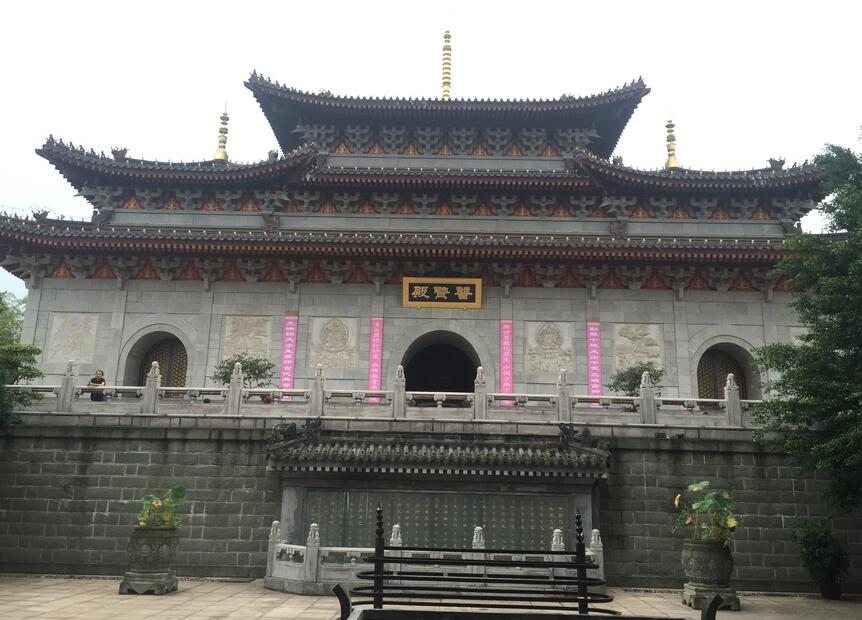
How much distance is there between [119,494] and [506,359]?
38.8 ft

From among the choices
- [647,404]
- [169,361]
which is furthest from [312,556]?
[169,361]

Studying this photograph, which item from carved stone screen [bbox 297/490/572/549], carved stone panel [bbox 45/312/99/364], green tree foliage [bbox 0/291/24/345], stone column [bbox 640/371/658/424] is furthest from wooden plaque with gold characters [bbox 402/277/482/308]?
green tree foliage [bbox 0/291/24/345]

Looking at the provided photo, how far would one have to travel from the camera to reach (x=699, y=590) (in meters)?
13.7

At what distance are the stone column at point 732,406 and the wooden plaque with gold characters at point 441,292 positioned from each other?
8.29m

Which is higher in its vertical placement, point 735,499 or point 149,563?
point 735,499

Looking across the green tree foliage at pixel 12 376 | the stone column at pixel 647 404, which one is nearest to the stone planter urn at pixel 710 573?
the stone column at pixel 647 404

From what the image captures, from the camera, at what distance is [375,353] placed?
73.9 ft

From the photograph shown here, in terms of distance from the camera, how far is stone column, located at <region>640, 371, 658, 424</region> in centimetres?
1733

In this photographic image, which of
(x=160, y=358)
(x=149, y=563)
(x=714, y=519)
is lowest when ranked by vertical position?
(x=149, y=563)

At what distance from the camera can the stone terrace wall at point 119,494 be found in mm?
16594

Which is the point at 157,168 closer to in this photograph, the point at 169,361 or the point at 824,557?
the point at 169,361

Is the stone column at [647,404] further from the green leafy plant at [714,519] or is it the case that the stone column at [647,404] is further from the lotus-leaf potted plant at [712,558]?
the lotus-leaf potted plant at [712,558]

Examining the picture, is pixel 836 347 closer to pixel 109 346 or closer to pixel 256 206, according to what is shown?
pixel 256 206

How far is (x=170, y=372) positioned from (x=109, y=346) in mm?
2080
